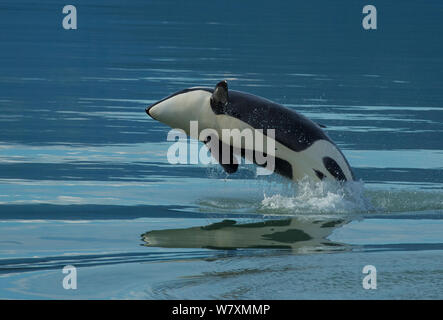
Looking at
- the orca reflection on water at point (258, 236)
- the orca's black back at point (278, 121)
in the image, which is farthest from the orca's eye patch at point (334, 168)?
the orca reflection on water at point (258, 236)

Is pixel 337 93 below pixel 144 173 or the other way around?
the other way around

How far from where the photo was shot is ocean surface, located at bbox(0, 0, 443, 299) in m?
10.2

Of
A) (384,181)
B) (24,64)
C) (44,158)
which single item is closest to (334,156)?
(384,181)

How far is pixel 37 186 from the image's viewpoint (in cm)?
1513

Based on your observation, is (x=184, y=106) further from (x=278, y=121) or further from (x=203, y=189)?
(x=203, y=189)

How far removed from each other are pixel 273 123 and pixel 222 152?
2.81ft

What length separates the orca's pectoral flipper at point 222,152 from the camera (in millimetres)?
14469

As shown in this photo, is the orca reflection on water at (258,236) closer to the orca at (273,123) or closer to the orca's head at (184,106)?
the orca at (273,123)

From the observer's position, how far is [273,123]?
14.1 meters

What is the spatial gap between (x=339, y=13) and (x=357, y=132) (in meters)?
47.0

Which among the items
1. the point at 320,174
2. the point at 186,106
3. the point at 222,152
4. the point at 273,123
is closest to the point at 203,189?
the point at 222,152

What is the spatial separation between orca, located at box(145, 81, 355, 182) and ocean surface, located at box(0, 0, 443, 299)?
0.23 metres

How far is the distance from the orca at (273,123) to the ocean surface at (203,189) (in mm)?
225

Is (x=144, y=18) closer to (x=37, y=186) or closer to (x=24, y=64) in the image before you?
(x=24, y=64)
